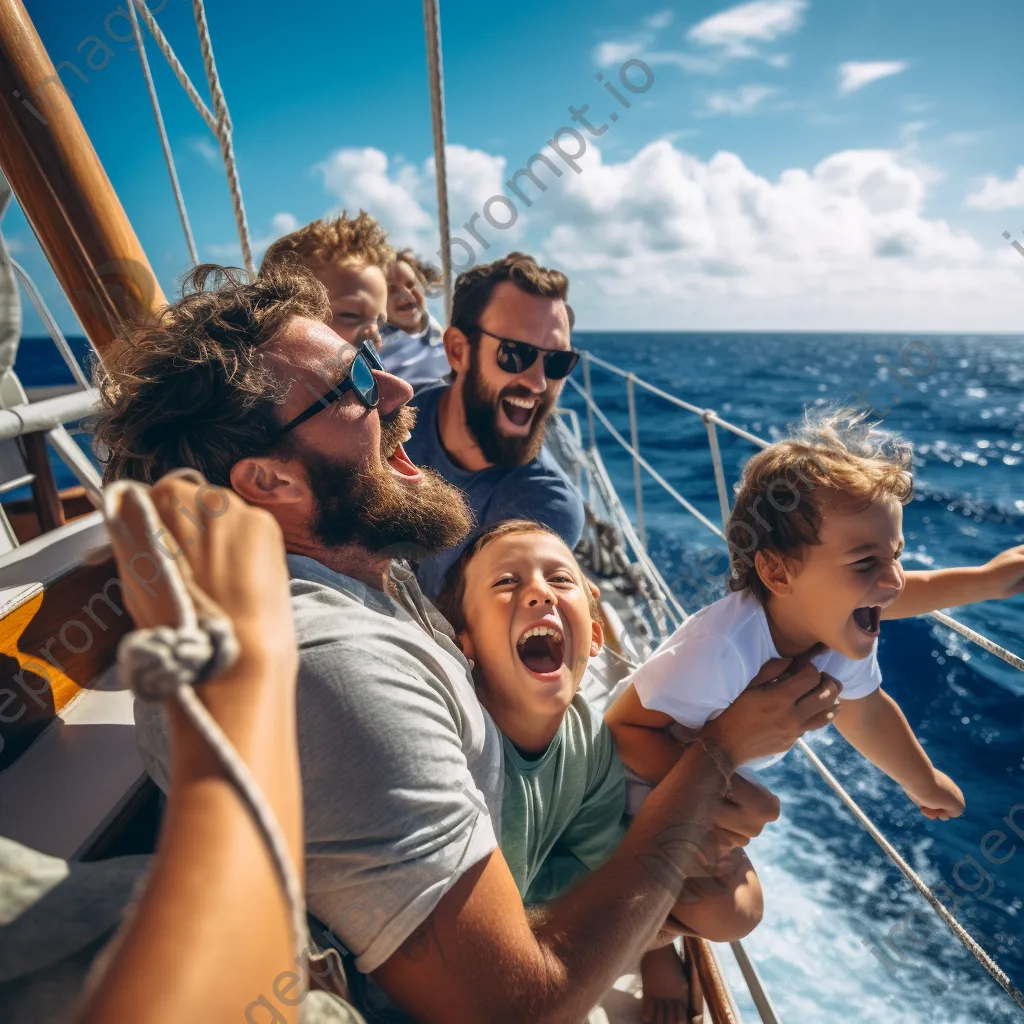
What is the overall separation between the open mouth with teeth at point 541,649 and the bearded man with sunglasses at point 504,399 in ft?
2.83

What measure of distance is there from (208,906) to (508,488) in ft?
6.27

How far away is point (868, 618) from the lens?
1.44m

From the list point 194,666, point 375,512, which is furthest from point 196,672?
point 375,512

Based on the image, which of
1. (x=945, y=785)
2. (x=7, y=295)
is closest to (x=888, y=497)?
(x=945, y=785)

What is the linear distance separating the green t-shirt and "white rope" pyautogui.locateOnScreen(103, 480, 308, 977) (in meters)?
0.67

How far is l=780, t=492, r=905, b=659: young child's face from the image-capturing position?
53.1 inches

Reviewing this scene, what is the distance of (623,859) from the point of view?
3.00 ft

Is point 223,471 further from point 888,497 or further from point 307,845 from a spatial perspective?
point 888,497

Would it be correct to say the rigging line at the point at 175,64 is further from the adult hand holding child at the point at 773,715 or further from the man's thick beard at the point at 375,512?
the adult hand holding child at the point at 773,715

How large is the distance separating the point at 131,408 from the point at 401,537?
451mm

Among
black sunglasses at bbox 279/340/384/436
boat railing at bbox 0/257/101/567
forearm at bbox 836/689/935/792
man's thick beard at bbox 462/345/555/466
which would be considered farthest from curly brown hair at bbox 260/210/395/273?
forearm at bbox 836/689/935/792

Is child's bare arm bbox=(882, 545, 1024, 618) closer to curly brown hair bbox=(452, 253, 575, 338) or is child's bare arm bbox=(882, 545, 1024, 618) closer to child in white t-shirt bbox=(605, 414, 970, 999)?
child in white t-shirt bbox=(605, 414, 970, 999)

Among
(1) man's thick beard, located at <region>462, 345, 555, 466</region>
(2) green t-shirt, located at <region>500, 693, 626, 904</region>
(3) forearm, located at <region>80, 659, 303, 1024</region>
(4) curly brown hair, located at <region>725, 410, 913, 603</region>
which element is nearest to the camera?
(3) forearm, located at <region>80, 659, 303, 1024</region>

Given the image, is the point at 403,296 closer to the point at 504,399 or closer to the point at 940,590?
the point at 504,399
